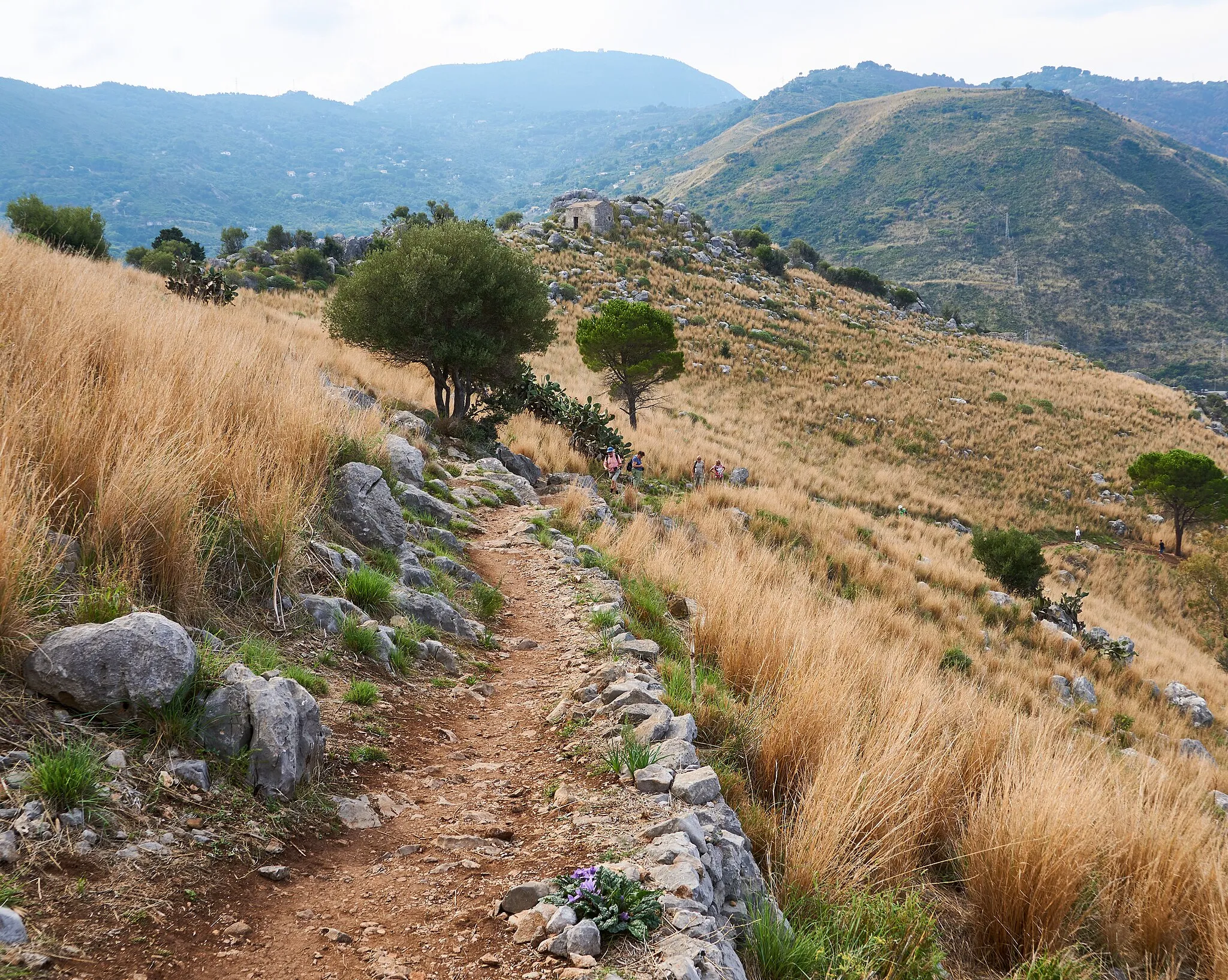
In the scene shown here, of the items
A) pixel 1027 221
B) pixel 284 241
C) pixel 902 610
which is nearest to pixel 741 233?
pixel 284 241

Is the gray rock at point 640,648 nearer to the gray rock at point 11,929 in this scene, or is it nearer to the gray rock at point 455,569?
the gray rock at point 455,569

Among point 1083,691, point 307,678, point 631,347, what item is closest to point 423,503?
point 307,678

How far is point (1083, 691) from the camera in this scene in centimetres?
A: 1137

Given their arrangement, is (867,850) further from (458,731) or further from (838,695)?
(458,731)

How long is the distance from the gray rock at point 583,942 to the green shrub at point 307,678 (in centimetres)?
210

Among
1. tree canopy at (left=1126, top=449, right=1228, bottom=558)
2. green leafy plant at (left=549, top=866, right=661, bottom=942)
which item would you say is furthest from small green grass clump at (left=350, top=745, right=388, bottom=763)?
tree canopy at (left=1126, top=449, right=1228, bottom=558)

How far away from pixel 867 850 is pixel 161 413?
456 cm

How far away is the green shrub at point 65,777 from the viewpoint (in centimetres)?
219

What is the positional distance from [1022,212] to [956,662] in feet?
503

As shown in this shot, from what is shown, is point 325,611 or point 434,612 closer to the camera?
point 325,611

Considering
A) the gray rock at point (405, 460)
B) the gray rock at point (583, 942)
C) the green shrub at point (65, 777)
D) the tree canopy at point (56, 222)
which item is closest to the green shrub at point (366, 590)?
the green shrub at point (65, 777)

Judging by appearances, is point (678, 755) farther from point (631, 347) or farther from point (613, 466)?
point (631, 347)

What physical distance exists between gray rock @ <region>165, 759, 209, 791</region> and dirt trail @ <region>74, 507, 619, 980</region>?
0.37m

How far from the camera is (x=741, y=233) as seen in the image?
72562mm
